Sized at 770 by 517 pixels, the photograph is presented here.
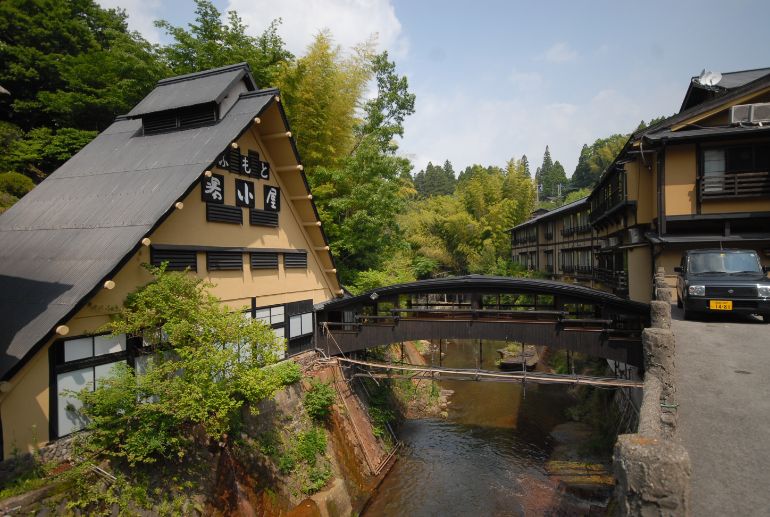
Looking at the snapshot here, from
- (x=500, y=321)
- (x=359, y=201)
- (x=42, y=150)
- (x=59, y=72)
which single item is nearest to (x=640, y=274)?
(x=500, y=321)

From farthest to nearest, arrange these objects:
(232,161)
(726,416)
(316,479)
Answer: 1. (232,161)
2. (316,479)
3. (726,416)

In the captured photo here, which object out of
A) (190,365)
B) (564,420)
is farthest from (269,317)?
(564,420)

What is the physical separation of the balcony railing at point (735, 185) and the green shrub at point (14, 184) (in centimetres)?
2903

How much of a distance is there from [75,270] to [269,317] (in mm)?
6846

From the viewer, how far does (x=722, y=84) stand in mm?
19219

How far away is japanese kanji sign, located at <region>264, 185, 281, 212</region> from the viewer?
1541 cm

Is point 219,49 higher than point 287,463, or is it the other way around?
point 219,49

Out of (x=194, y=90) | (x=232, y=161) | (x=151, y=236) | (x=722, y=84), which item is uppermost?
(x=722, y=84)

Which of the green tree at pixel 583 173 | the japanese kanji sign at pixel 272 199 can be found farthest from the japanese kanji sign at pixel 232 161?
the green tree at pixel 583 173

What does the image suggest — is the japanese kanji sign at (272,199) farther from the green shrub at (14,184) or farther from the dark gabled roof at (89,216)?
the green shrub at (14,184)

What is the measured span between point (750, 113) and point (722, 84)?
18.0ft

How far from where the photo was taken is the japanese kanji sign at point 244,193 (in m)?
14.0

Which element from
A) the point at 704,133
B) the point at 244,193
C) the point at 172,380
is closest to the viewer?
the point at 172,380

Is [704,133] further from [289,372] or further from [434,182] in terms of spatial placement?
[434,182]
